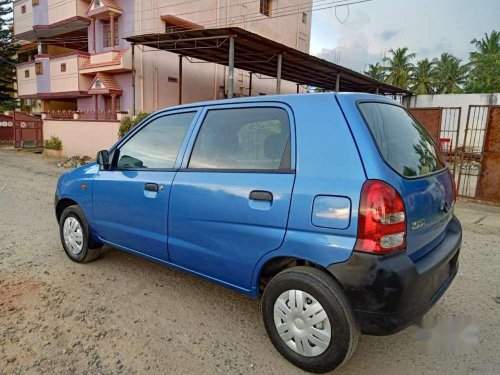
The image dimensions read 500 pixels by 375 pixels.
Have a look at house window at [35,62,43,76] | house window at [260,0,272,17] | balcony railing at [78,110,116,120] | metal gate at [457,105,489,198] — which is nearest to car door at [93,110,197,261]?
metal gate at [457,105,489,198]

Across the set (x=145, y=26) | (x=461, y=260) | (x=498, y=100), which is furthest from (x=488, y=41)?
(x=461, y=260)

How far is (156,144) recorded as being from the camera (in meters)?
3.32

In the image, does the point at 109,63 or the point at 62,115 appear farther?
the point at 62,115

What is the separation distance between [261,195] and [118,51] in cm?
1538

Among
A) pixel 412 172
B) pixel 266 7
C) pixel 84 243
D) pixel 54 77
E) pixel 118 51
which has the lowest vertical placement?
pixel 84 243

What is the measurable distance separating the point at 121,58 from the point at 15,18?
482 inches

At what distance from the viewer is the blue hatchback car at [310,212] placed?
207cm

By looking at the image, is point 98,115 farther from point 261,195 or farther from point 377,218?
point 377,218

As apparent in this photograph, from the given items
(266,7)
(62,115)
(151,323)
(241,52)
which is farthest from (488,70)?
Result: (151,323)

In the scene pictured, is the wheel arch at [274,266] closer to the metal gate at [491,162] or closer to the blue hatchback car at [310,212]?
the blue hatchback car at [310,212]

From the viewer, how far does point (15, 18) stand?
21734 mm

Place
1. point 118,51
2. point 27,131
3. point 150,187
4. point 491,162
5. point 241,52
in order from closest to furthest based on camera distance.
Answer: point 150,187
point 491,162
point 241,52
point 118,51
point 27,131

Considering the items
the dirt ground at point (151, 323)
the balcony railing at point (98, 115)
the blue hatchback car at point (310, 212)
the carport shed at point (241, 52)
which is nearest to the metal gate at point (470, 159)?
the dirt ground at point (151, 323)

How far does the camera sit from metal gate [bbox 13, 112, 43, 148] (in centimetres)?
1780
